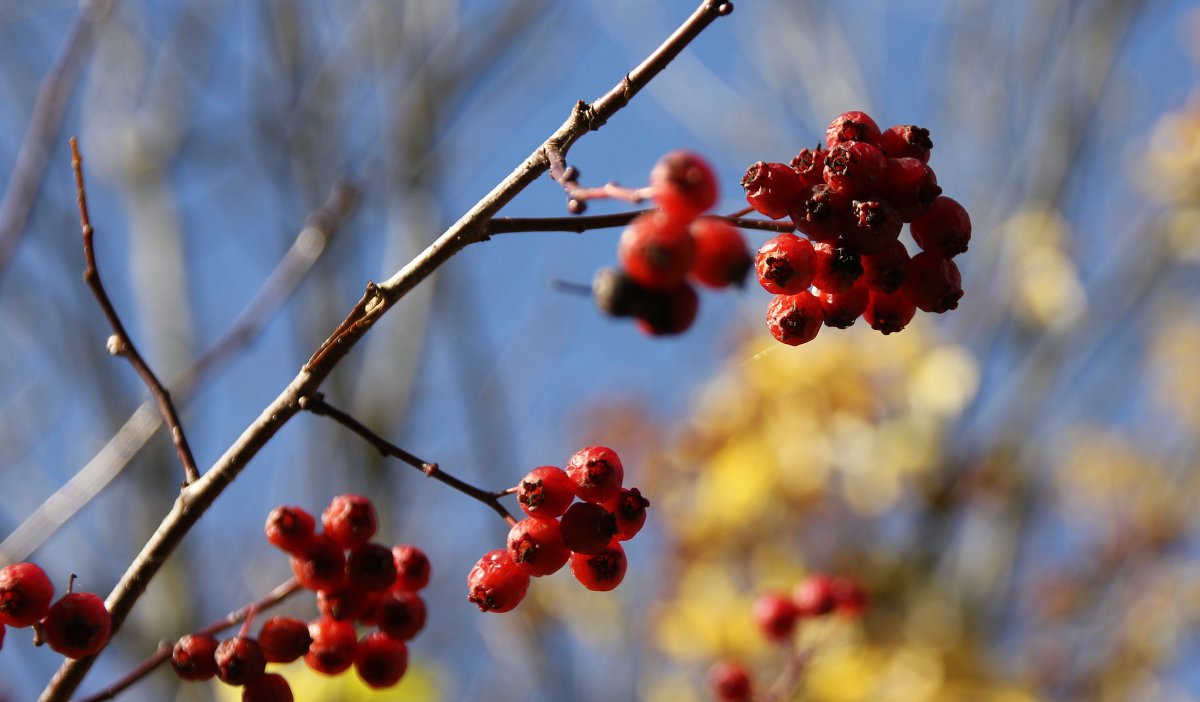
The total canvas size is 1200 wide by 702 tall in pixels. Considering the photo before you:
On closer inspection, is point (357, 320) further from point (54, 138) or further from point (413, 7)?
point (413, 7)

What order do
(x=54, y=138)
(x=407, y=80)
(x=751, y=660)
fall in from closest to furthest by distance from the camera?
(x=54, y=138) → (x=751, y=660) → (x=407, y=80)

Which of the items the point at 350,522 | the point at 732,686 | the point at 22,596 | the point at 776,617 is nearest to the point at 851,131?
the point at 350,522

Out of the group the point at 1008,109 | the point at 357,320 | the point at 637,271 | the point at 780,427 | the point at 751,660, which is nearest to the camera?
the point at 637,271

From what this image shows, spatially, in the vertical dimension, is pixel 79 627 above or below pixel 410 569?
below

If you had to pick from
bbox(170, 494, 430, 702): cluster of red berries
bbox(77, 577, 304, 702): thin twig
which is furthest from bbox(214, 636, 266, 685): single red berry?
bbox(77, 577, 304, 702): thin twig

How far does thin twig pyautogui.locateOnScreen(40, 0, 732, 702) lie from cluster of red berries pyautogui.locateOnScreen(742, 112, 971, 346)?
0.21 m

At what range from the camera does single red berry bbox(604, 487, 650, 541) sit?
1563 mm

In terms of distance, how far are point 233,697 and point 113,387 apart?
7.45 feet

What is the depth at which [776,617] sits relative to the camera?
9.15 ft

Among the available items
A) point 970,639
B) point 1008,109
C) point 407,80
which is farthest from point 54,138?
point 1008,109

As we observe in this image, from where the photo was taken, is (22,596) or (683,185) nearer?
(683,185)

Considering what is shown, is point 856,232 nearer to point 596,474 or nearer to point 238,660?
point 596,474

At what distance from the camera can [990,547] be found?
16.4 feet

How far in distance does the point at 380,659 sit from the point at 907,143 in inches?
49.8
